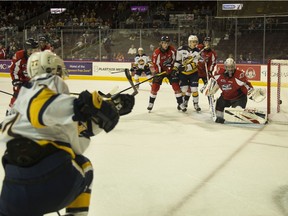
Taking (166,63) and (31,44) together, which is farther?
(166,63)

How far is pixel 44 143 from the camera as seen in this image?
1714 mm

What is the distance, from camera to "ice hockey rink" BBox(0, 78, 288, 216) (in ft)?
10.1

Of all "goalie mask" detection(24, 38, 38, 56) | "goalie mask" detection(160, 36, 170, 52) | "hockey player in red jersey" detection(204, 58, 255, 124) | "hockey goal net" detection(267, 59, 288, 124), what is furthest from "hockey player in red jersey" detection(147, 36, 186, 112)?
"goalie mask" detection(24, 38, 38, 56)

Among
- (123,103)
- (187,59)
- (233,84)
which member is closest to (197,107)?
(187,59)

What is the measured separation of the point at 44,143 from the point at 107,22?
17142 mm

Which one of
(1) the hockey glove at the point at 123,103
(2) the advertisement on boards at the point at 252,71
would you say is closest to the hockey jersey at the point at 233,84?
(1) the hockey glove at the point at 123,103

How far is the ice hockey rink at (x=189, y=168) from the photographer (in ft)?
10.1

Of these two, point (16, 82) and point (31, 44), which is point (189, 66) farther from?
point (16, 82)

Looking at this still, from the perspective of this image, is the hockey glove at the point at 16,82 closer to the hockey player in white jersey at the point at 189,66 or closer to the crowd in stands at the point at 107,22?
the hockey player in white jersey at the point at 189,66

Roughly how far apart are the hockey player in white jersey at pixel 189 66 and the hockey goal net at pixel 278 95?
1162 mm

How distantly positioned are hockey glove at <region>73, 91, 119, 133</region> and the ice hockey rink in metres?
1.38

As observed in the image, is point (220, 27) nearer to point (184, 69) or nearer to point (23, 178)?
point (184, 69)

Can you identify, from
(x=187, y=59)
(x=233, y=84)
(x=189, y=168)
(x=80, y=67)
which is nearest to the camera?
(x=189, y=168)

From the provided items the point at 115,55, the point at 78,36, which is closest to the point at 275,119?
the point at 115,55
